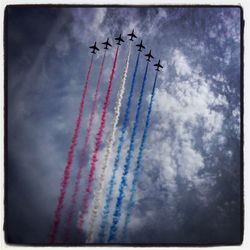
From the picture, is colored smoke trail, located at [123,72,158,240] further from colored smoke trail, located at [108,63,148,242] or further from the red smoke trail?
the red smoke trail

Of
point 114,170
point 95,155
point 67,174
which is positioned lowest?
point 67,174

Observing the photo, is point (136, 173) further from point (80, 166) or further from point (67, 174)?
point (67, 174)

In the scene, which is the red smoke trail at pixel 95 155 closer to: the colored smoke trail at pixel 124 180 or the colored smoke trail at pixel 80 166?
the colored smoke trail at pixel 80 166

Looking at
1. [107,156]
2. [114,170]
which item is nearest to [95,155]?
[107,156]

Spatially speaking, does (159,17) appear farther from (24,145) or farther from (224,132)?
(24,145)

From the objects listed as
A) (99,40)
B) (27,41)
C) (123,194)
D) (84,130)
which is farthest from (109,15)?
(123,194)

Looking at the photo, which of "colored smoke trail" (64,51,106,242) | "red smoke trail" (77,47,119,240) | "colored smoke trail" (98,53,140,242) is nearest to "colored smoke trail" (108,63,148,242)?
"colored smoke trail" (98,53,140,242)

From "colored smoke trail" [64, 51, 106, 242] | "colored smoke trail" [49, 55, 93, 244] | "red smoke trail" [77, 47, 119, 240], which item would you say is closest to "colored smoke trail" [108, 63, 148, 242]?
"red smoke trail" [77, 47, 119, 240]

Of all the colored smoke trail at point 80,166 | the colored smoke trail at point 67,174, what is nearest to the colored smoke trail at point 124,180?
the colored smoke trail at point 80,166

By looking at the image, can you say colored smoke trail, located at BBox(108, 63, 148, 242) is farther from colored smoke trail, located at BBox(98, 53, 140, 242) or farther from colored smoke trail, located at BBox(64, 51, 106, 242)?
colored smoke trail, located at BBox(64, 51, 106, 242)

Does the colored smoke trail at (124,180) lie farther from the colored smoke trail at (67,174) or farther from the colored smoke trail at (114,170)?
the colored smoke trail at (67,174)

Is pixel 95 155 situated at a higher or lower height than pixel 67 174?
higher
